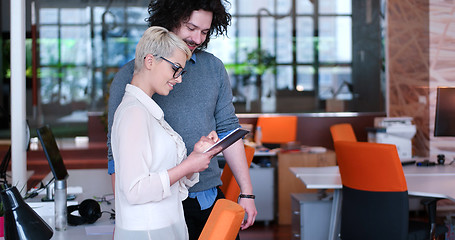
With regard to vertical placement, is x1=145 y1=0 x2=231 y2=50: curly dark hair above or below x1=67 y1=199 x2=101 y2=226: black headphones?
above

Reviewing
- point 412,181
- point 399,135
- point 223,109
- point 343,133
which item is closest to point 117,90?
point 223,109

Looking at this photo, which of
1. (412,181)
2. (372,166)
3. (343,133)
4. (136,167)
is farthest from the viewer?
(343,133)

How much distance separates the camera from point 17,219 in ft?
5.34

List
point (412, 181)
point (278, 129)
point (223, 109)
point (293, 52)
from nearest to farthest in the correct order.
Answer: point (223, 109), point (412, 181), point (278, 129), point (293, 52)

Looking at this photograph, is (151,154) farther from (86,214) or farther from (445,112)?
(445,112)

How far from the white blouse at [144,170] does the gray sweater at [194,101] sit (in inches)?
16.2

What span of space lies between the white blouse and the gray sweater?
413mm

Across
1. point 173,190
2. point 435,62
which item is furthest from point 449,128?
point 173,190

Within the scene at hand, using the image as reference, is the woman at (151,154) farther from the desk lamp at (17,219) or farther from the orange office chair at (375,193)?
the orange office chair at (375,193)

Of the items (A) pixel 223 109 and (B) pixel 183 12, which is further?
(A) pixel 223 109

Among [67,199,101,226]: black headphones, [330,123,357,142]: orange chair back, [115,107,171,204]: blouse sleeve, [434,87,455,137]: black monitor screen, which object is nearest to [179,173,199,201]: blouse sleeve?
[115,107,171,204]: blouse sleeve

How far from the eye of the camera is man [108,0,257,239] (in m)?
2.17

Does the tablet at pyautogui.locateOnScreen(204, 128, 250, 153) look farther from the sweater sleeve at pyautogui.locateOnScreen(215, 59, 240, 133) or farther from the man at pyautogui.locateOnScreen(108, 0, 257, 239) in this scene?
the sweater sleeve at pyautogui.locateOnScreen(215, 59, 240, 133)

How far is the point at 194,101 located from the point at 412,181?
2192 millimetres
